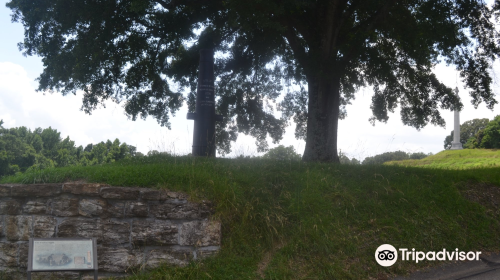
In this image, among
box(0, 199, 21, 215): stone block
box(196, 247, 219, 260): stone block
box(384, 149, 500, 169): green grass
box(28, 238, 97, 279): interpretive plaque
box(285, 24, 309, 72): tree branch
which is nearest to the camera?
box(28, 238, 97, 279): interpretive plaque

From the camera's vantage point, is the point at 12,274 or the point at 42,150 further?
the point at 42,150

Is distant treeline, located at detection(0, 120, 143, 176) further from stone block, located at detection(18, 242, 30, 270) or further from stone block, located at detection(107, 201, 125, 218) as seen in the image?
stone block, located at detection(107, 201, 125, 218)

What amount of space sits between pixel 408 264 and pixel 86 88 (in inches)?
424

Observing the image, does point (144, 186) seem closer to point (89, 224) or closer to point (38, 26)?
point (89, 224)

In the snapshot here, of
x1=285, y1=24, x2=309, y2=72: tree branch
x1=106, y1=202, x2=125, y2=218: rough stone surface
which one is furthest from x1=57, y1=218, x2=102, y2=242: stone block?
x1=285, y1=24, x2=309, y2=72: tree branch

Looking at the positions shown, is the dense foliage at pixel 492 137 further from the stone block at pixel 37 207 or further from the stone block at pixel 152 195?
the stone block at pixel 37 207

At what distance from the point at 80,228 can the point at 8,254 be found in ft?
4.89

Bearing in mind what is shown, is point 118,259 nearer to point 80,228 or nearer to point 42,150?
point 80,228

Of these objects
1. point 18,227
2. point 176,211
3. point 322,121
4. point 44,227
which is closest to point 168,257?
point 176,211

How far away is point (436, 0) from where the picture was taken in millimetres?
9945

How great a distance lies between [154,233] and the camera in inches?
237

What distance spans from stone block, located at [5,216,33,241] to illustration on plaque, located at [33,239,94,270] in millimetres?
1745

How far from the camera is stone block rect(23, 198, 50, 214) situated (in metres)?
6.44

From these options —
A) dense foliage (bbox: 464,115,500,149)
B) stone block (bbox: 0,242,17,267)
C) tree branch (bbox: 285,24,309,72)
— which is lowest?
stone block (bbox: 0,242,17,267)
